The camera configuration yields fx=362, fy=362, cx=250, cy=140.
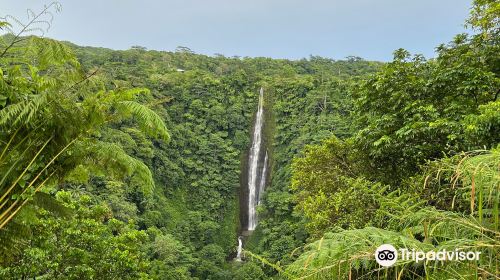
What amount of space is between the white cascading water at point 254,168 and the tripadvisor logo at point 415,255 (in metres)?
29.0

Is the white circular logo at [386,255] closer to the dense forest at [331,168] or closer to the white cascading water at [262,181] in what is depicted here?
the dense forest at [331,168]

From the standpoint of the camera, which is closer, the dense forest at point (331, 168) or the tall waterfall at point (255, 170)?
the dense forest at point (331, 168)

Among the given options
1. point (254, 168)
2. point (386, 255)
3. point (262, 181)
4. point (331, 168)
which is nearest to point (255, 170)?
point (254, 168)

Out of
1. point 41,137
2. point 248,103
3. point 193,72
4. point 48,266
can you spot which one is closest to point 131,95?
point 41,137

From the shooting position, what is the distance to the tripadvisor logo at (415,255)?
3.99 feet

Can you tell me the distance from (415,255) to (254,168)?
32282 millimetres

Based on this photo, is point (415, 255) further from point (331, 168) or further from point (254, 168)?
point (254, 168)

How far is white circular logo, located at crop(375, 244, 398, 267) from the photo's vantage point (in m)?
1.29

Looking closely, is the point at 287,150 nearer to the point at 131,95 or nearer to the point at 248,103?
the point at 248,103

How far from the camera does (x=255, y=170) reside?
3334cm

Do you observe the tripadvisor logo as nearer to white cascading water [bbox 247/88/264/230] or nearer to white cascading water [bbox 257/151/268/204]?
white cascading water [bbox 247/88/264/230]

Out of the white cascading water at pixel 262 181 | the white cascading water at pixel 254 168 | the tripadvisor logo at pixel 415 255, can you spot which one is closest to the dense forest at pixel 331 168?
the tripadvisor logo at pixel 415 255

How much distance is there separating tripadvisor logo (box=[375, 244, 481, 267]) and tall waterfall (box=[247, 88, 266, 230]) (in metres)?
29.0

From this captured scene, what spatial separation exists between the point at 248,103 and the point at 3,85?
36510mm
